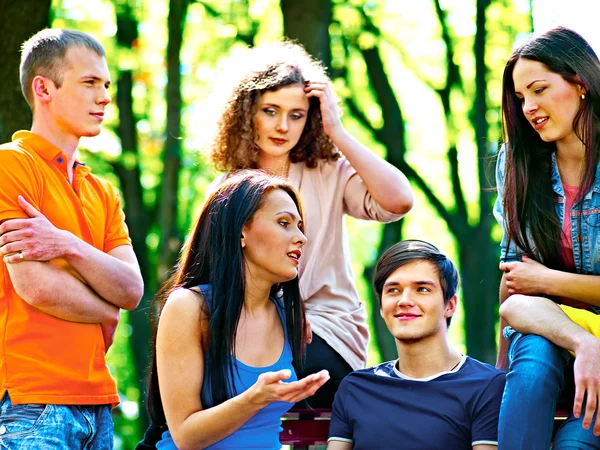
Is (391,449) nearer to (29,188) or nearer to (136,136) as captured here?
(29,188)

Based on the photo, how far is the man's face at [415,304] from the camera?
174 inches

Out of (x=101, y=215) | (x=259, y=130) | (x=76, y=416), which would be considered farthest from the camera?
(x=259, y=130)

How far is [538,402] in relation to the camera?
3.84 metres

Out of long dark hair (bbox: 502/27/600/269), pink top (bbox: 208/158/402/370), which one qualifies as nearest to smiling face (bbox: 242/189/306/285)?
pink top (bbox: 208/158/402/370)

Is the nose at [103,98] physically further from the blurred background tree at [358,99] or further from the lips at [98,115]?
the blurred background tree at [358,99]

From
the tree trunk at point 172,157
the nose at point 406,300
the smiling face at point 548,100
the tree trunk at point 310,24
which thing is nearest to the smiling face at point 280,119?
the nose at point 406,300

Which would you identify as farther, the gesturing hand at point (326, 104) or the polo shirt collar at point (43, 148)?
Result: the gesturing hand at point (326, 104)

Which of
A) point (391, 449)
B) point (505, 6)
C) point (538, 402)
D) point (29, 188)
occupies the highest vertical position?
point (505, 6)

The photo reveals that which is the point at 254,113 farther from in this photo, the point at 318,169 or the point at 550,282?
the point at 550,282

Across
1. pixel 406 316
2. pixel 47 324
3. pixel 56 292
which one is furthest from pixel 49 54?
pixel 406 316

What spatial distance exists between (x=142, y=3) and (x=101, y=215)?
439 inches

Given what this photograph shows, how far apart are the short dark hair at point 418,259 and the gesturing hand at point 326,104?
2.70 feet

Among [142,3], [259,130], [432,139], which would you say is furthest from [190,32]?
[259,130]

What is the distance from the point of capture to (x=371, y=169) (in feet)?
16.5
